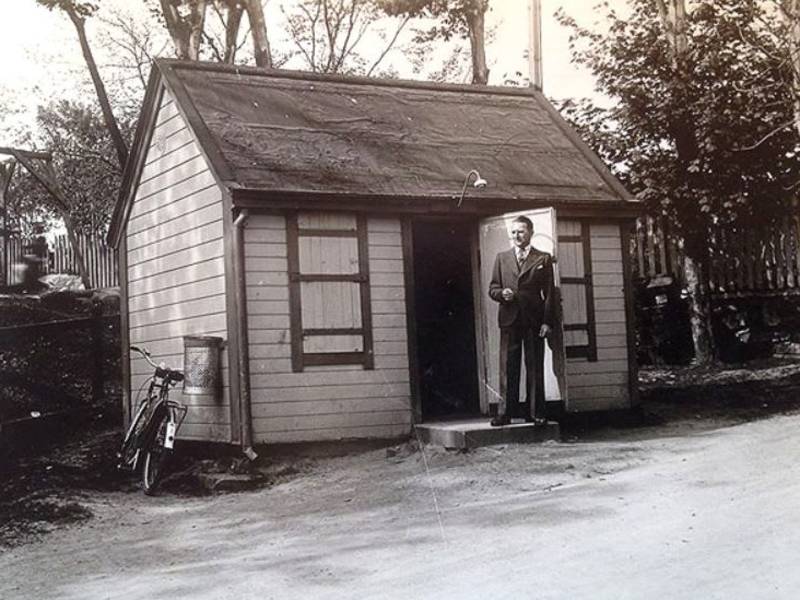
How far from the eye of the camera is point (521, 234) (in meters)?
11.0

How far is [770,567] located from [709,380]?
11047 mm

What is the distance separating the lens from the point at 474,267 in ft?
41.0

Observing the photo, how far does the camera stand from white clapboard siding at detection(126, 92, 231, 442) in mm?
11555

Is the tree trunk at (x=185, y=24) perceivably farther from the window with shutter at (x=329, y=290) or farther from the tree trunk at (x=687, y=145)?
the window with shutter at (x=329, y=290)

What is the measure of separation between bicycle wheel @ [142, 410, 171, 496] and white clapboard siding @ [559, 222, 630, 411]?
4.97 m

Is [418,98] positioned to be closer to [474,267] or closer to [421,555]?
[474,267]

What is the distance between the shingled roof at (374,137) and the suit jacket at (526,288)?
4.46 ft

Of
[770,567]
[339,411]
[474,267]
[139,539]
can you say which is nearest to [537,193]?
[474,267]

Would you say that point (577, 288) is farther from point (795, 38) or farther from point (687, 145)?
point (687, 145)

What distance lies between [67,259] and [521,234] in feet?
56.0

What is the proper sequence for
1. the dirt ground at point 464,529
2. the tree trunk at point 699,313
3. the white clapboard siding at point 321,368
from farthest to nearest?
the tree trunk at point 699,313 → the white clapboard siding at point 321,368 → the dirt ground at point 464,529

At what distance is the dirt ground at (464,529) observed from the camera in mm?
5742

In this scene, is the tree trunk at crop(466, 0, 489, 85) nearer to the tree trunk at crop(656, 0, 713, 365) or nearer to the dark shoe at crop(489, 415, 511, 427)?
the tree trunk at crop(656, 0, 713, 365)

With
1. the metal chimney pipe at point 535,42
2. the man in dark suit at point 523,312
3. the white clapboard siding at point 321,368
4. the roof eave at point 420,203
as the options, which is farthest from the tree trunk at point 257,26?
the man in dark suit at point 523,312
